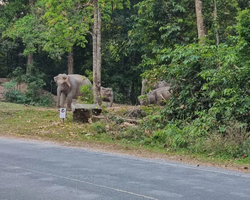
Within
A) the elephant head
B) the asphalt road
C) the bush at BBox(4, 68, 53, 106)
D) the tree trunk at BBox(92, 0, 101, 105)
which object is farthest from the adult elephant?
the asphalt road

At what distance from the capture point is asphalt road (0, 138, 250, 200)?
7.02 meters

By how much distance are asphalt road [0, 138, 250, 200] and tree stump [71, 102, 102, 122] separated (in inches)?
284

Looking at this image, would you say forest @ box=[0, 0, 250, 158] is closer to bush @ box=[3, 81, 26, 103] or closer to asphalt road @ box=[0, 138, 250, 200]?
bush @ box=[3, 81, 26, 103]

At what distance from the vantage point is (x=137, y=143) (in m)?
15.5

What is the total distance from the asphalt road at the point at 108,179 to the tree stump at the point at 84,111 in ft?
23.7

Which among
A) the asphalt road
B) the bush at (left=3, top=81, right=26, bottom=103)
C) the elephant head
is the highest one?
the elephant head

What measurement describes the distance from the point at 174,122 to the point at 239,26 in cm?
442

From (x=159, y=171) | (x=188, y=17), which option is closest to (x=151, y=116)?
(x=159, y=171)

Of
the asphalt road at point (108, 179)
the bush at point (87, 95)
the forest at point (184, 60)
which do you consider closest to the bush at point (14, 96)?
the forest at point (184, 60)

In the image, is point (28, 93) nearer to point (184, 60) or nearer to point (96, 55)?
point (96, 55)

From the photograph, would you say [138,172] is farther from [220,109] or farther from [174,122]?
[174,122]

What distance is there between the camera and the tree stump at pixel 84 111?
1897 centimetres

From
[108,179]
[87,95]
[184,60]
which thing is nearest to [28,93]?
[87,95]

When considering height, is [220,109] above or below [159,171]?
above
